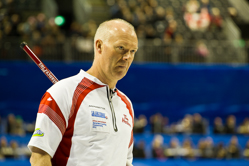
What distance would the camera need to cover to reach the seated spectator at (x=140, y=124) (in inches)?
→ 600

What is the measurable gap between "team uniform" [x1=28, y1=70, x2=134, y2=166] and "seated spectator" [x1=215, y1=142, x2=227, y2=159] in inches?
479

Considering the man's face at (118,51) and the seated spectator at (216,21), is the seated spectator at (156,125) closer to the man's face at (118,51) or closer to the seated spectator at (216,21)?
→ the seated spectator at (216,21)

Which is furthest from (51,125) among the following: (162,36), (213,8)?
(213,8)

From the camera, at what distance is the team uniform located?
2.19 meters

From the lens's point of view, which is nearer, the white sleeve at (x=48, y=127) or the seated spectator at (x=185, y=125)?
the white sleeve at (x=48, y=127)

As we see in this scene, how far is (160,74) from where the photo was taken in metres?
16.8

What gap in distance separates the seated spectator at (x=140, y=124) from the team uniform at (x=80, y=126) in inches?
502

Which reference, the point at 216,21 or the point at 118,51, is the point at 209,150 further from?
the point at 118,51

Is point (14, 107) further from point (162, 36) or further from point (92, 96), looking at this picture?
point (92, 96)

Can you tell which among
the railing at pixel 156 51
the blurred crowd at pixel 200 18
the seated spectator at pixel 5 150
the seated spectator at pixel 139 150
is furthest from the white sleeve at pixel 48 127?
the blurred crowd at pixel 200 18

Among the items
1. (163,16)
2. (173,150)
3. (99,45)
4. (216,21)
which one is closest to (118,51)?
(99,45)

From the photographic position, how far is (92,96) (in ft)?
8.06

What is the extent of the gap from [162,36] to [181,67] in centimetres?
174

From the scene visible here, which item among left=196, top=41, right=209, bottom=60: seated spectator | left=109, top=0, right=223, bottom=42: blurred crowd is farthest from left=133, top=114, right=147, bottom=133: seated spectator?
left=196, top=41, right=209, bottom=60: seated spectator
